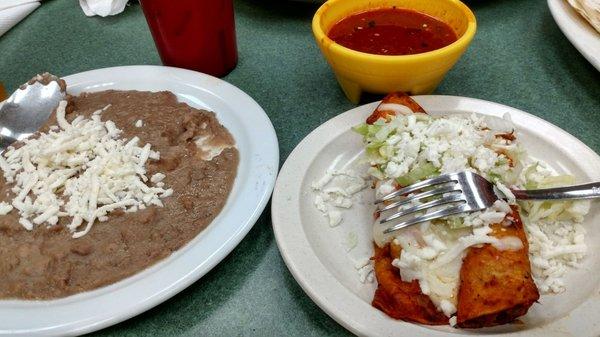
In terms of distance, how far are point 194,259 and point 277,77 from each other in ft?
2.84

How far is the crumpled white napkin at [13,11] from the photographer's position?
205 centimetres

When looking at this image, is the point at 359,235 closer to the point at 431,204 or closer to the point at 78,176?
the point at 431,204

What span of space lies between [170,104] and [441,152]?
0.81m

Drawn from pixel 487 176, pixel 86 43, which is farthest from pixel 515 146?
pixel 86 43

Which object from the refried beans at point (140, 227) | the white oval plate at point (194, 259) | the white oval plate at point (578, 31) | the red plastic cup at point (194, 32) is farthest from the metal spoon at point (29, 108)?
the white oval plate at point (578, 31)

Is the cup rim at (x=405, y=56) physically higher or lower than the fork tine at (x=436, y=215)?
higher

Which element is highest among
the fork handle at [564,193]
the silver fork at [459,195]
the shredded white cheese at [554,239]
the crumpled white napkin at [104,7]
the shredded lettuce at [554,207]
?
the silver fork at [459,195]

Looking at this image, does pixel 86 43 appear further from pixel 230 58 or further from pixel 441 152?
pixel 441 152

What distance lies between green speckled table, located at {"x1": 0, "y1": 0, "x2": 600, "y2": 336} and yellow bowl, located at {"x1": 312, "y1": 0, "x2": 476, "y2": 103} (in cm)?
20

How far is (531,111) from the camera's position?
4.79 feet

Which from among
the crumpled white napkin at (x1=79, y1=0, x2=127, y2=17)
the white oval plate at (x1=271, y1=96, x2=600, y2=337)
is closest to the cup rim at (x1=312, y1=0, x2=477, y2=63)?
the white oval plate at (x1=271, y1=96, x2=600, y2=337)

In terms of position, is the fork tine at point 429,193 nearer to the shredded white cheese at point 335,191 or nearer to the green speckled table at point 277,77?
the shredded white cheese at point 335,191

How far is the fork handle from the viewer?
993 mm

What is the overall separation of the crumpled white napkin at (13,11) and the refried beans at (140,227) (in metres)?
0.94
